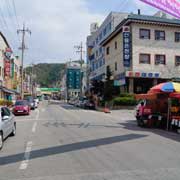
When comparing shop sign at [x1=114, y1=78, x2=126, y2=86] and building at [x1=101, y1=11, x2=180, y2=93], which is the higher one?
building at [x1=101, y1=11, x2=180, y2=93]

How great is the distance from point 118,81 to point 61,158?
38601mm

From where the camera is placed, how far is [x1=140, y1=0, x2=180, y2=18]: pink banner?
15.0 metres

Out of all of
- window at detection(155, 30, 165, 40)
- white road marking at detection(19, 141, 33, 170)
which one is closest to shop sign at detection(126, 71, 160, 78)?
window at detection(155, 30, 165, 40)

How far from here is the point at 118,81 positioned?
4803 centimetres

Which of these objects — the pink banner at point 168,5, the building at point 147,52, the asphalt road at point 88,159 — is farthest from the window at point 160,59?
the asphalt road at point 88,159

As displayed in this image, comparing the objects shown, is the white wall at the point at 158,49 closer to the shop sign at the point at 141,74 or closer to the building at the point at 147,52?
the building at the point at 147,52

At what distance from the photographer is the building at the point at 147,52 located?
147 ft

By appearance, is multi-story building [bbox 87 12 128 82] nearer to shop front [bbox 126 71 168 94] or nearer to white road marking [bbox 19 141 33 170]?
shop front [bbox 126 71 168 94]

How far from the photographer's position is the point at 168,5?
15.6 meters

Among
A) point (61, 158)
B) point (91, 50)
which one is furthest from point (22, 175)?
point (91, 50)

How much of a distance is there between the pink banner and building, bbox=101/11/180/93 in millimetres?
27689

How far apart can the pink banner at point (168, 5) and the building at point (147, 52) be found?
27689mm

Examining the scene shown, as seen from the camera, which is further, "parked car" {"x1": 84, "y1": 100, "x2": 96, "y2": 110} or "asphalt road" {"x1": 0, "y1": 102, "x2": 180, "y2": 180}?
"parked car" {"x1": 84, "y1": 100, "x2": 96, "y2": 110}

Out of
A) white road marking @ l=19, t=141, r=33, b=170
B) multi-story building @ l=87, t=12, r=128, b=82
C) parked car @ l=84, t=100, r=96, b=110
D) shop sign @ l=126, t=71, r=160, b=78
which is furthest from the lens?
multi-story building @ l=87, t=12, r=128, b=82
